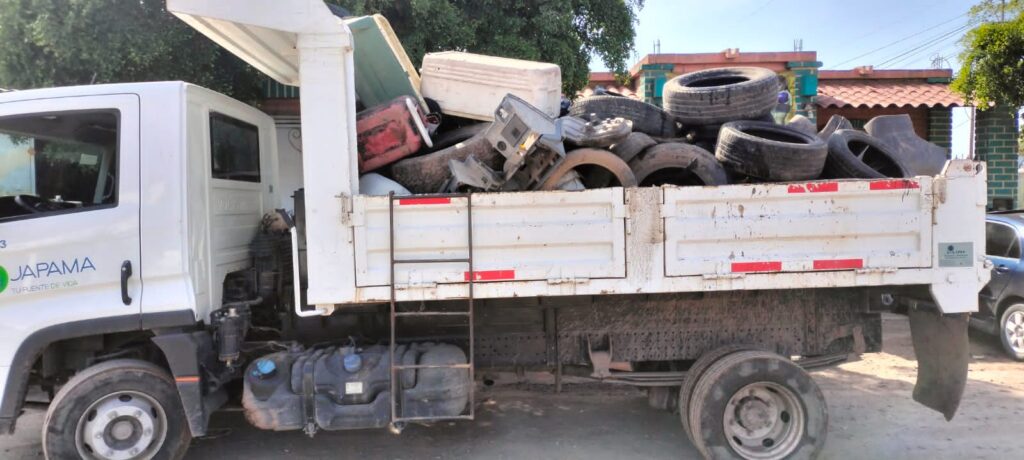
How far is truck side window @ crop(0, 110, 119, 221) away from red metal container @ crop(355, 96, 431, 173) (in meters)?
1.40

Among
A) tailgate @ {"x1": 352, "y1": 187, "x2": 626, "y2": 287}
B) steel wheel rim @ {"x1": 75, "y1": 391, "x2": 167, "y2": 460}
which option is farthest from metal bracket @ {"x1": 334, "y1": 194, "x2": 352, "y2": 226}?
steel wheel rim @ {"x1": 75, "y1": 391, "x2": 167, "y2": 460}

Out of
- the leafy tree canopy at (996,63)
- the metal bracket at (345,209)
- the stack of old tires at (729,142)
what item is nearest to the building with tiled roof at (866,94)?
the leafy tree canopy at (996,63)

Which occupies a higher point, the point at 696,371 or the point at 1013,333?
the point at 696,371

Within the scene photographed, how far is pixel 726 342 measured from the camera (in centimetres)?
419

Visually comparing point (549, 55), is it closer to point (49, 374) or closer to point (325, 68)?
point (325, 68)

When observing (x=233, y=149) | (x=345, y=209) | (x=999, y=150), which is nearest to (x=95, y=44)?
(x=233, y=149)

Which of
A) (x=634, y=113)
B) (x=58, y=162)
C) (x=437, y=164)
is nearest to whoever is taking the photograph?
(x=58, y=162)

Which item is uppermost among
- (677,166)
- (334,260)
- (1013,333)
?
(677,166)

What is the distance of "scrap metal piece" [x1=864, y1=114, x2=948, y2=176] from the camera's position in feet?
15.9

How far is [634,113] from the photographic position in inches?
187

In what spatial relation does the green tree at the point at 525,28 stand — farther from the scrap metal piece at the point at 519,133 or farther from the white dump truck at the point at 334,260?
the scrap metal piece at the point at 519,133

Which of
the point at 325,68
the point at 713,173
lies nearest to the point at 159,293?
the point at 325,68

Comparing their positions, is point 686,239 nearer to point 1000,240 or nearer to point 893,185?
point 893,185

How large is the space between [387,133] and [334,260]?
91 cm
